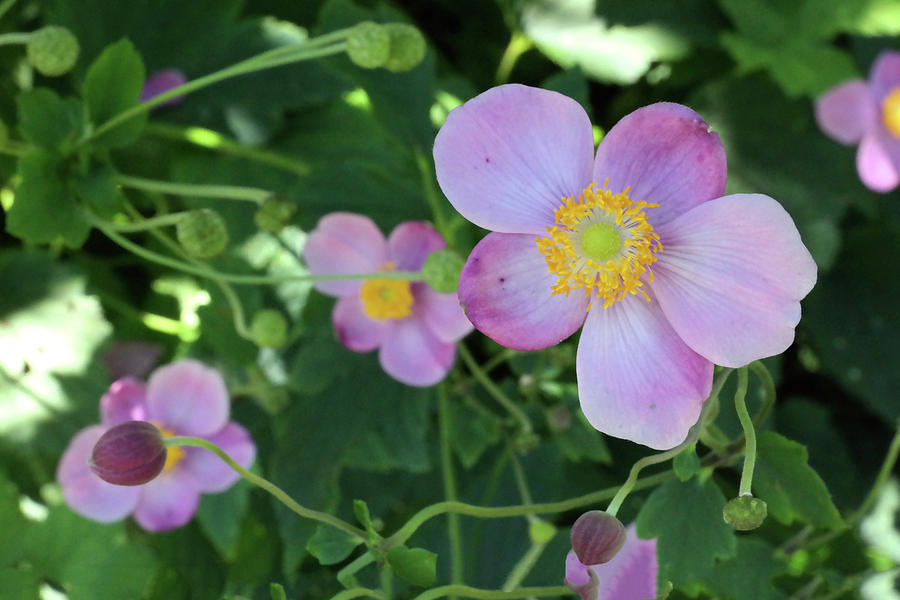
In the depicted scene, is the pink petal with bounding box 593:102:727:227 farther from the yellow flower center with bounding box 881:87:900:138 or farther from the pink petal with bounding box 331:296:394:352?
the yellow flower center with bounding box 881:87:900:138

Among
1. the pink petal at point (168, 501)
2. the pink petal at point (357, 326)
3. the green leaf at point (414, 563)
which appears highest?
the green leaf at point (414, 563)

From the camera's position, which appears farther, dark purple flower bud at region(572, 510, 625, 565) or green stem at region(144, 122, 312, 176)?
green stem at region(144, 122, 312, 176)

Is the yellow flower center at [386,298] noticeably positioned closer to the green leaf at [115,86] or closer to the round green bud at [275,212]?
the round green bud at [275,212]

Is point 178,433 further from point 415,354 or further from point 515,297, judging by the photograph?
point 515,297

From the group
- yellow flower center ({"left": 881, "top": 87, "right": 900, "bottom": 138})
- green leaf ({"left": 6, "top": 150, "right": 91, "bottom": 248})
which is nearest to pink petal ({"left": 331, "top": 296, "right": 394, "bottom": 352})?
green leaf ({"left": 6, "top": 150, "right": 91, "bottom": 248})

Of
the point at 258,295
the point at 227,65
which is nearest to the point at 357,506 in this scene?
the point at 258,295

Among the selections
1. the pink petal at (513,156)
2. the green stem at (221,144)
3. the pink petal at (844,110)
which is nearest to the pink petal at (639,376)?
the pink petal at (513,156)

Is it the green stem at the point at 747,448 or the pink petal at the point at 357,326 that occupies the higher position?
the green stem at the point at 747,448

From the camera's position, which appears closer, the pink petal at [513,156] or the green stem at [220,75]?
the pink petal at [513,156]

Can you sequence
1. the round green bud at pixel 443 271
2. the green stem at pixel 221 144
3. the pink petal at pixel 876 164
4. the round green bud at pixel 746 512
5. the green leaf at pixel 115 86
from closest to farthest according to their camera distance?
the round green bud at pixel 746 512 → the round green bud at pixel 443 271 → the green leaf at pixel 115 86 → the green stem at pixel 221 144 → the pink petal at pixel 876 164
